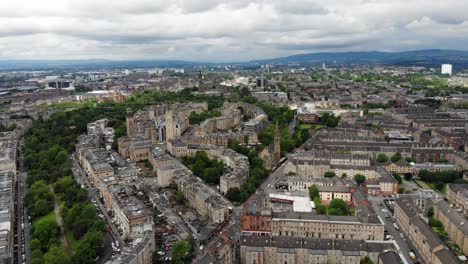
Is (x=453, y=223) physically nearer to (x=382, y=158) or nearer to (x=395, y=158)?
(x=382, y=158)

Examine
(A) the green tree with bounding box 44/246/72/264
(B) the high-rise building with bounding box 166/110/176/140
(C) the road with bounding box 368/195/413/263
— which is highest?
(B) the high-rise building with bounding box 166/110/176/140

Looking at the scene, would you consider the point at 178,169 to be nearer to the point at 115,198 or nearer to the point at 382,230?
the point at 115,198

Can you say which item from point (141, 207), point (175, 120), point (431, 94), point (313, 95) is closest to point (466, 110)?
point (431, 94)

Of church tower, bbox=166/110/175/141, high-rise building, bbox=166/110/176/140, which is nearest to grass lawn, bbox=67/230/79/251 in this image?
church tower, bbox=166/110/175/141

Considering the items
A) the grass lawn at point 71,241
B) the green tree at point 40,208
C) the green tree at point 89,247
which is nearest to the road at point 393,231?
the green tree at point 89,247

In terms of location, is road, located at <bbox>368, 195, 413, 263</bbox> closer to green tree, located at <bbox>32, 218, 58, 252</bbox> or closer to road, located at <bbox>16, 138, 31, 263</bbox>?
green tree, located at <bbox>32, 218, 58, 252</bbox>
